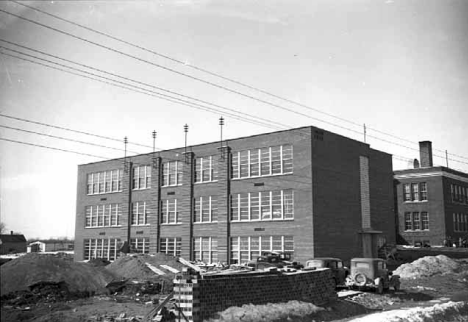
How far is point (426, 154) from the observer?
66500 millimetres

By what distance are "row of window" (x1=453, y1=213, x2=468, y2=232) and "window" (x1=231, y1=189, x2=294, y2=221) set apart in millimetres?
34381

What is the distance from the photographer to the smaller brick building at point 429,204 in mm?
62069

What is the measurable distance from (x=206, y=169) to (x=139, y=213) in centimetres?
1083

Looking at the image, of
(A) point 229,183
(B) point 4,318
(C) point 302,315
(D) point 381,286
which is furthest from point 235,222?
(B) point 4,318

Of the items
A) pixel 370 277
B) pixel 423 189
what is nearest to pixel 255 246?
pixel 370 277

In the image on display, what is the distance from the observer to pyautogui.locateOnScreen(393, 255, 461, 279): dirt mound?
34531 millimetres

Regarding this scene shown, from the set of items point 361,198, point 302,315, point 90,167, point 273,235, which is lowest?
point 302,315

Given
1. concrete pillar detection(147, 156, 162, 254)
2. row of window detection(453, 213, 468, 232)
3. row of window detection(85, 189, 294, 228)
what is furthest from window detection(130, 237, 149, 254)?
row of window detection(453, 213, 468, 232)

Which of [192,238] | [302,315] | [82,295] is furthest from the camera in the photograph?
[192,238]

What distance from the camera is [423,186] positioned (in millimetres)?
64250

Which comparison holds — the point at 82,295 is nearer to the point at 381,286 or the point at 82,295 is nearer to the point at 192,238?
the point at 381,286

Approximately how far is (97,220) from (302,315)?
1715 inches

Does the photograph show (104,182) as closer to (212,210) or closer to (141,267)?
(212,210)

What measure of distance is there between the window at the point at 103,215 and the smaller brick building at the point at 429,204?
36.3 m
